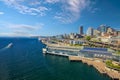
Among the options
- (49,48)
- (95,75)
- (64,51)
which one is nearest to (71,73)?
(95,75)

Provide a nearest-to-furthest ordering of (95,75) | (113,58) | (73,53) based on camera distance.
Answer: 1. (95,75)
2. (113,58)
3. (73,53)

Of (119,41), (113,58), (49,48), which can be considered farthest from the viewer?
(119,41)

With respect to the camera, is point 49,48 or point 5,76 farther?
point 49,48

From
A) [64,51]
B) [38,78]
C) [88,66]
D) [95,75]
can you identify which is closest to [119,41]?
[64,51]

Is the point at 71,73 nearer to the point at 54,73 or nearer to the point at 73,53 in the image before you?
the point at 54,73

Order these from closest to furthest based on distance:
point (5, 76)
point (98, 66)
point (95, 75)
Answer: point (5, 76)
point (95, 75)
point (98, 66)

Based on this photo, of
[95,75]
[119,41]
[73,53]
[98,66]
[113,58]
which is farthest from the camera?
[119,41]

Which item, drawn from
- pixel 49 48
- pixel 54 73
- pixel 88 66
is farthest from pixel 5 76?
pixel 49 48

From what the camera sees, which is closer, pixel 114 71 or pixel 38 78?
pixel 38 78

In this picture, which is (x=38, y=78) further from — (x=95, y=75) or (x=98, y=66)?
(x=98, y=66)
